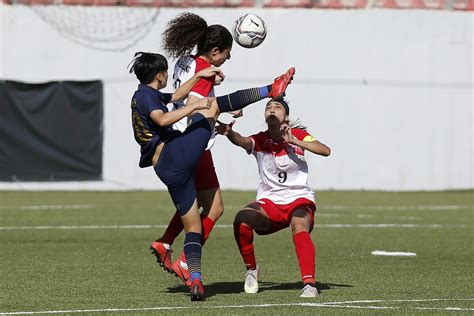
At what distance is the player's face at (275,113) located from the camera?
9906 mm

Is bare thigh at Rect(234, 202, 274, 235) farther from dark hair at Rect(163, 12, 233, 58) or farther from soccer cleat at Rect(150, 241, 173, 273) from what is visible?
dark hair at Rect(163, 12, 233, 58)

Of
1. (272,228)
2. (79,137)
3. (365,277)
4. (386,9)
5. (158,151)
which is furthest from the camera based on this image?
(386,9)

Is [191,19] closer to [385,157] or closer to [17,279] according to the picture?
[17,279]

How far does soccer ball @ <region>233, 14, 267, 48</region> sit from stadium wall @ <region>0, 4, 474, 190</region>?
55.9 ft

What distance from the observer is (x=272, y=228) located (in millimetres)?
10156

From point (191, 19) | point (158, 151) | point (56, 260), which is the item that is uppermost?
point (191, 19)

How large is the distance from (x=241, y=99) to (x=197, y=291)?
1.54 metres

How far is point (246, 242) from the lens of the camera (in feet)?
33.0

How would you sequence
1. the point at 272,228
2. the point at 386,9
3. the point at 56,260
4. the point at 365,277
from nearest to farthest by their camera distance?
the point at 272,228 → the point at 365,277 → the point at 56,260 → the point at 386,9

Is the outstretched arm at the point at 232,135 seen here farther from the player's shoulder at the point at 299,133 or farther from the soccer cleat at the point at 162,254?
the soccer cleat at the point at 162,254

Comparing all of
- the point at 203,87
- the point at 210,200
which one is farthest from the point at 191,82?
the point at 210,200

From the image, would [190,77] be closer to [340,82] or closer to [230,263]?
[230,263]

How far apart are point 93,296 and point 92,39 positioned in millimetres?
18926

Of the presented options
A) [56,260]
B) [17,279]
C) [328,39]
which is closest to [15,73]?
[328,39]
